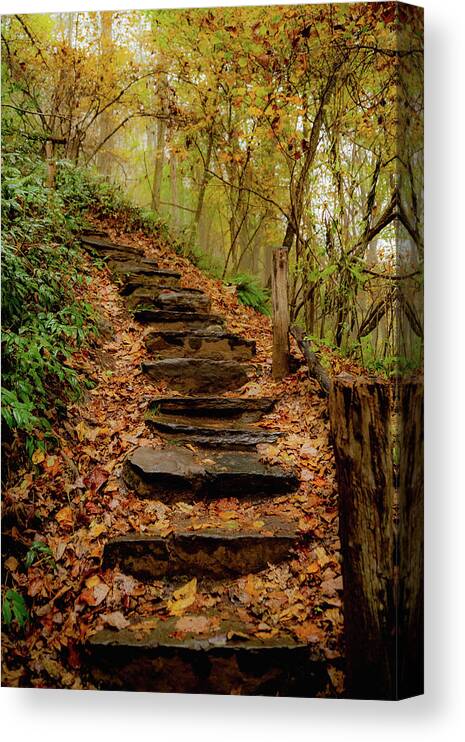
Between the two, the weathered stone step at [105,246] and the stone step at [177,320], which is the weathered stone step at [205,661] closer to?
the stone step at [177,320]

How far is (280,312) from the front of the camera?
3.60 meters

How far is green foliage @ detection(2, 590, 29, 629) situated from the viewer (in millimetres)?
3158

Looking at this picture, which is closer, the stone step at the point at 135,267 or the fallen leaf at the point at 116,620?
the fallen leaf at the point at 116,620

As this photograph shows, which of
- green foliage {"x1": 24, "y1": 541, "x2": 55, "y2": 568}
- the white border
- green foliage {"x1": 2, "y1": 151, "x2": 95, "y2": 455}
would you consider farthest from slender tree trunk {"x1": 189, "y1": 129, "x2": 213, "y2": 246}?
green foliage {"x1": 24, "y1": 541, "x2": 55, "y2": 568}

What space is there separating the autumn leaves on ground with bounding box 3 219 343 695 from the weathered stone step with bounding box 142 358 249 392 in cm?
7

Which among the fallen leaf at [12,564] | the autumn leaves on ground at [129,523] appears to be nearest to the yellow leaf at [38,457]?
the autumn leaves on ground at [129,523]

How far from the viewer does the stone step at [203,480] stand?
3.15 meters

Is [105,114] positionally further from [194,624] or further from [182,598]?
[194,624]

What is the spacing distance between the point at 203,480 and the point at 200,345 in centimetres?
88

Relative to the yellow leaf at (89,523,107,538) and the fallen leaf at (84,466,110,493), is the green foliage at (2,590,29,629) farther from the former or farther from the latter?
the fallen leaf at (84,466,110,493)

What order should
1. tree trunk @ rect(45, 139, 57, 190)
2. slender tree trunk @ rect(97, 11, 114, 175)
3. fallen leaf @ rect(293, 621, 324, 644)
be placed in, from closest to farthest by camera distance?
fallen leaf @ rect(293, 621, 324, 644) < slender tree trunk @ rect(97, 11, 114, 175) < tree trunk @ rect(45, 139, 57, 190)

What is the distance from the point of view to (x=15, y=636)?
10.5 feet

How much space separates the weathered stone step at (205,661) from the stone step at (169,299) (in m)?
1.75

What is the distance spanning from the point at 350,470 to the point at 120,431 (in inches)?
53.4
